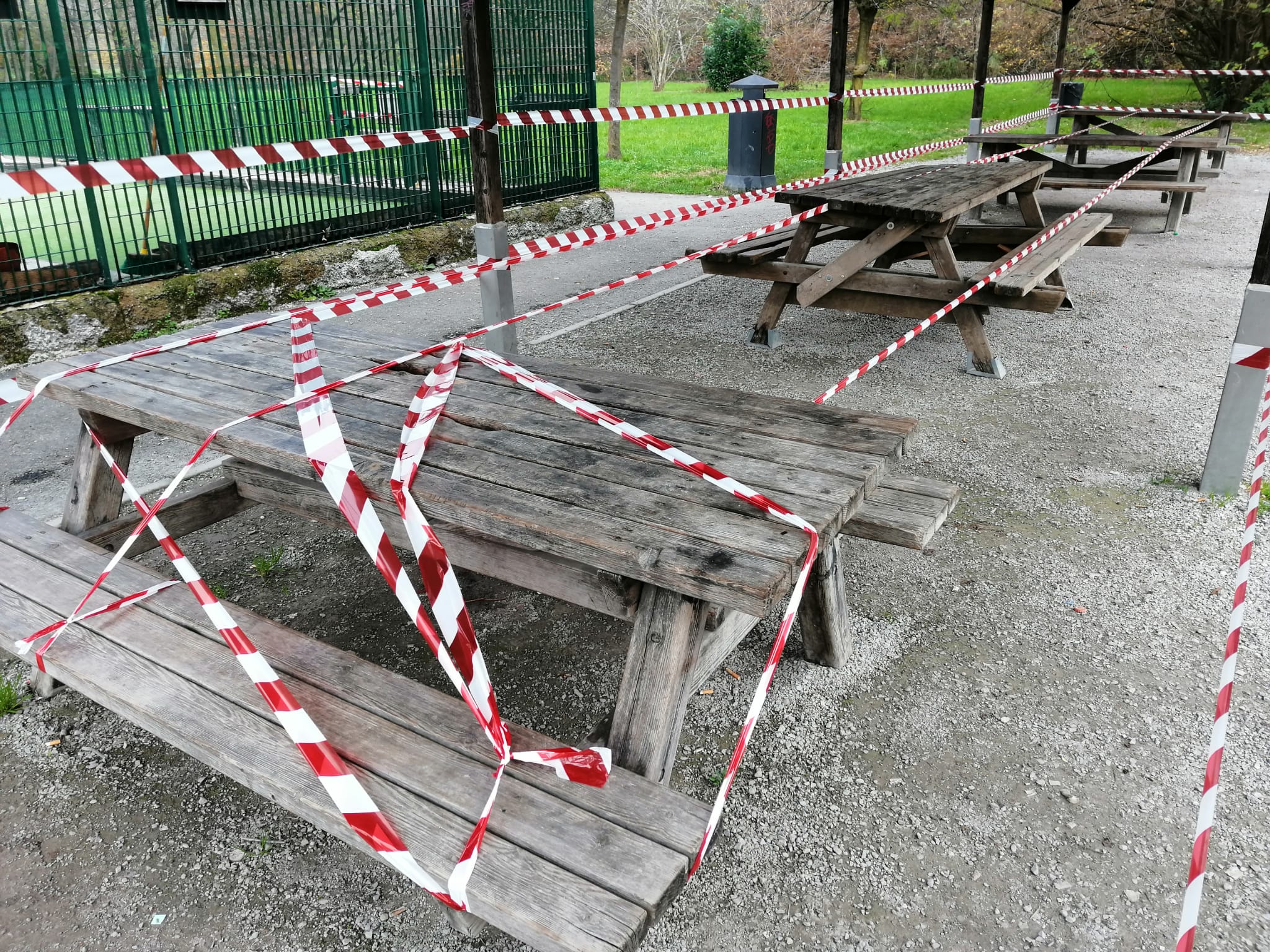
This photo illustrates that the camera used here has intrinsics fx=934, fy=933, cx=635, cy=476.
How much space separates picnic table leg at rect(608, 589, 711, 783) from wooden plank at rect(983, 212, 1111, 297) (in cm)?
352

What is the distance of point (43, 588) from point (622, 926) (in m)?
1.81

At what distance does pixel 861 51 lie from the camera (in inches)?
894

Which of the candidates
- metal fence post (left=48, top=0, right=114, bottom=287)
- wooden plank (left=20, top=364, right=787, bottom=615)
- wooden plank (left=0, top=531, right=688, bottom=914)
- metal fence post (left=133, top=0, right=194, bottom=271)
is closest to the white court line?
metal fence post (left=133, top=0, right=194, bottom=271)

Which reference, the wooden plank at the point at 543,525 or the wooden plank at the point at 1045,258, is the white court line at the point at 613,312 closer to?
the wooden plank at the point at 1045,258

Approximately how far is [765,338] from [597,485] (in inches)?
160

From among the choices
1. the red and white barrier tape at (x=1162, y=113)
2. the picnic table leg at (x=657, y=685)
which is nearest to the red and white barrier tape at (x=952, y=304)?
the picnic table leg at (x=657, y=685)

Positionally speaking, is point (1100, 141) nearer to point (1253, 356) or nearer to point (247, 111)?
point (1253, 356)

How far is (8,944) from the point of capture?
191 cm

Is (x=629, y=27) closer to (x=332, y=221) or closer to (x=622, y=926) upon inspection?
(x=332, y=221)

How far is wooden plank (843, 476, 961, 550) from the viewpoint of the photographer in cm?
250

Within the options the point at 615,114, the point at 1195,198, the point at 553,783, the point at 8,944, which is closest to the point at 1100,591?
the point at 553,783

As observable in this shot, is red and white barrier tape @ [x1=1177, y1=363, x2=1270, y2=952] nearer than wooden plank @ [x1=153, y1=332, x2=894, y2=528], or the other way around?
red and white barrier tape @ [x1=1177, y1=363, x2=1270, y2=952]

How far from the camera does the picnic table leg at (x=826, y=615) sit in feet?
8.55

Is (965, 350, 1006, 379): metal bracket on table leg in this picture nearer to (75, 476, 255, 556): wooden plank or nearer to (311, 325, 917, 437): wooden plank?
(311, 325, 917, 437): wooden plank
